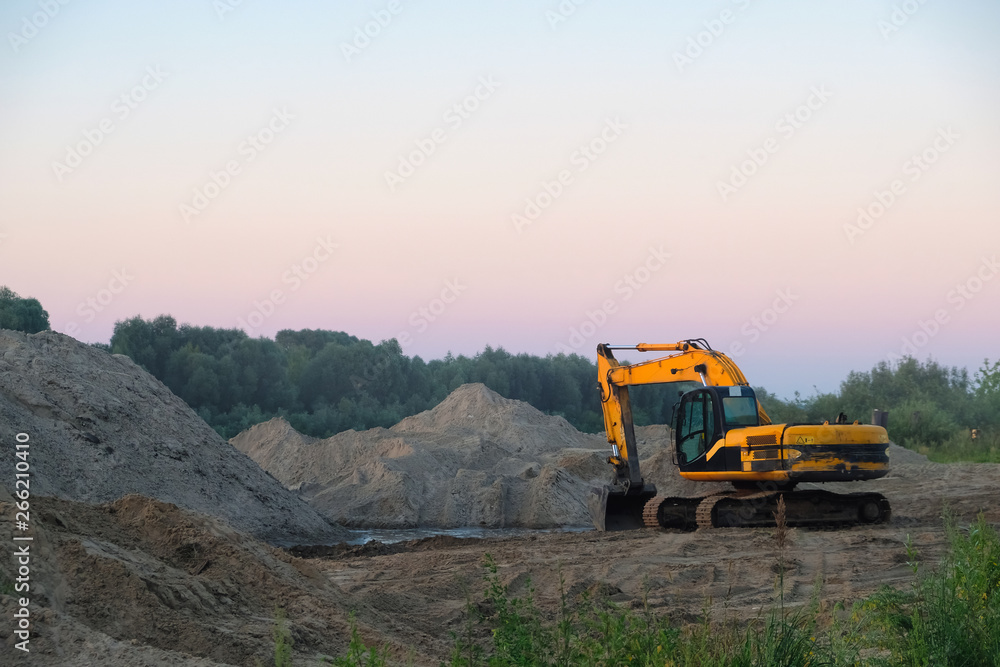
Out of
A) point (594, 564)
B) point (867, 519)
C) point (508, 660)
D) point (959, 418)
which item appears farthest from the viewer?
point (959, 418)

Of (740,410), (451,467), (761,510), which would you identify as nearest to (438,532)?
(451,467)

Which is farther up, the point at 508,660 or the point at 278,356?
the point at 278,356

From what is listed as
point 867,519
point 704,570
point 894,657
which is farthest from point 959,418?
point 894,657

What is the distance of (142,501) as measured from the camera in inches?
324

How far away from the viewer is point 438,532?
17.5m

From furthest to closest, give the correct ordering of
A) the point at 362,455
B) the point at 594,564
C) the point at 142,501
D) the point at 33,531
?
1. the point at 362,455
2. the point at 594,564
3. the point at 142,501
4. the point at 33,531

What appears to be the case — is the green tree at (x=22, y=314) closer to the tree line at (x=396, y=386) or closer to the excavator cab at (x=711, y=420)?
the tree line at (x=396, y=386)

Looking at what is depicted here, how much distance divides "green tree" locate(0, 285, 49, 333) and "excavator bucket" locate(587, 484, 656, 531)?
25.6m

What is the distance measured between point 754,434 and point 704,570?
11.6ft

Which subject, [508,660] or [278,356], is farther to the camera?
[278,356]

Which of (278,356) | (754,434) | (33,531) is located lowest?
(33,531)

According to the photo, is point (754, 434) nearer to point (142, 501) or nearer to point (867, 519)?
point (867, 519)

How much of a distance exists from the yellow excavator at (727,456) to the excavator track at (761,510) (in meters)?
0.02

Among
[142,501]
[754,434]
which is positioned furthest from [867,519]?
[142,501]
